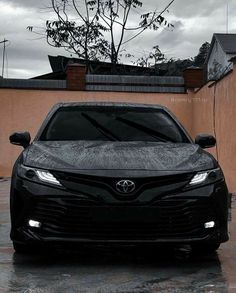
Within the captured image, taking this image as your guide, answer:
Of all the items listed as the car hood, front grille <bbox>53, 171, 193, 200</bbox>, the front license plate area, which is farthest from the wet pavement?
the car hood

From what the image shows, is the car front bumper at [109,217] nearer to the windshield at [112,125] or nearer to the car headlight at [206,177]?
the car headlight at [206,177]

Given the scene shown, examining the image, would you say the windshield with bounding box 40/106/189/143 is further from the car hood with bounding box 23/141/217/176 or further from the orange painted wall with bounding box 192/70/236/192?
the orange painted wall with bounding box 192/70/236/192

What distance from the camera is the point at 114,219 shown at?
479 cm

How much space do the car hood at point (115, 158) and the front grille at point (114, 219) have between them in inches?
11.5

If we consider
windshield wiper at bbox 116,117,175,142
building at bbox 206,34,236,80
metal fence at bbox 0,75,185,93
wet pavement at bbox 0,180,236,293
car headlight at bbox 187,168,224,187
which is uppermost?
building at bbox 206,34,236,80

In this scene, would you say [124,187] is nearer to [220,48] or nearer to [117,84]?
[117,84]

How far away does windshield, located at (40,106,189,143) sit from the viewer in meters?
6.16

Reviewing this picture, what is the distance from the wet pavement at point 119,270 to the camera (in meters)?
4.47

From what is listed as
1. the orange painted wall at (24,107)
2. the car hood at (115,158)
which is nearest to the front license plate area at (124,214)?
the car hood at (115,158)

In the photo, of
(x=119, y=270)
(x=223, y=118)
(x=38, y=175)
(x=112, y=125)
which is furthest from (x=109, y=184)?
(x=223, y=118)

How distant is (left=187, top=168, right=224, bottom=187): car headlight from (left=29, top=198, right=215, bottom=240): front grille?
0.17m

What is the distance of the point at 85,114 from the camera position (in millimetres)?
6551

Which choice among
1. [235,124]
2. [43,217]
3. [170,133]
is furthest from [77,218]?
[235,124]

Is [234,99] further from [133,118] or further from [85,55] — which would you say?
[85,55]
